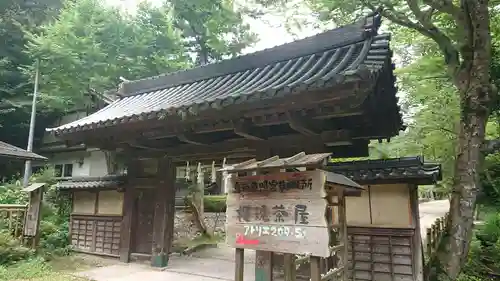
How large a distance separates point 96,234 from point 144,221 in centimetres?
190

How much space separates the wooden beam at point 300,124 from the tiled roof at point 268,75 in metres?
0.52

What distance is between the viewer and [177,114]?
18.0ft

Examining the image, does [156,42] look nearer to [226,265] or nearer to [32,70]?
[32,70]

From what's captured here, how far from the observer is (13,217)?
828 centimetres

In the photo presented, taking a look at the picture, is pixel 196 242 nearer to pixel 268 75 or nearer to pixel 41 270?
pixel 41 270

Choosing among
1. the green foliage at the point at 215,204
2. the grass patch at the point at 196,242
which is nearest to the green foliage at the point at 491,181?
the grass patch at the point at 196,242

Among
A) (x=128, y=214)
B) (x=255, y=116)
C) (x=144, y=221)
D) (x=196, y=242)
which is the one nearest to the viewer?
(x=255, y=116)

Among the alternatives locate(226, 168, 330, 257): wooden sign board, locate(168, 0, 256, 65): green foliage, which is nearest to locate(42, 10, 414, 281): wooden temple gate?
locate(226, 168, 330, 257): wooden sign board

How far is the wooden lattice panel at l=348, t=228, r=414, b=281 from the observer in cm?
554

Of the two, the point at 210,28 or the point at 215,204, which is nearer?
the point at 215,204

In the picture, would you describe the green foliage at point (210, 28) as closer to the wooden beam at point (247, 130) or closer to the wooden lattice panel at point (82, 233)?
the wooden lattice panel at point (82, 233)

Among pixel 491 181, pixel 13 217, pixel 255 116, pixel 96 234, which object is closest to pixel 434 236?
pixel 491 181

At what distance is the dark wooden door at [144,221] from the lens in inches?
320

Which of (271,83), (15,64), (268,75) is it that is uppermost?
(15,64)
